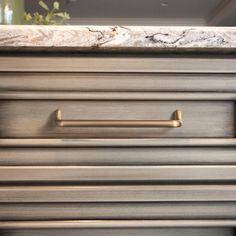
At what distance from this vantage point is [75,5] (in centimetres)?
423

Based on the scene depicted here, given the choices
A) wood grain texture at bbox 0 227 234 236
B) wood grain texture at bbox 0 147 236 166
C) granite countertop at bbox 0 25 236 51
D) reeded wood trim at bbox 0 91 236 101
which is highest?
granite countertop at bbox 0 25 236 51

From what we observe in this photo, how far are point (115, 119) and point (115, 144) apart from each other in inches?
1.5

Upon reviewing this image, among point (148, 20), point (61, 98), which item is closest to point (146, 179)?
point (61, 98)

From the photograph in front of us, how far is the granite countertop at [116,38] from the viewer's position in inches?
21.7

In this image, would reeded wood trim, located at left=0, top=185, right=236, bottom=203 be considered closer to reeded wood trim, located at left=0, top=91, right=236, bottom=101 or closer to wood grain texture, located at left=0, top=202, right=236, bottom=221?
wood grain texture, located at left=0, top=202, right=236, bottom=221

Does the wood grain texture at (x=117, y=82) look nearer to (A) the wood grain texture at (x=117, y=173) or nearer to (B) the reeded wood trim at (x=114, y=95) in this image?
(B) the reeded wood trim at (x=114, y=95)

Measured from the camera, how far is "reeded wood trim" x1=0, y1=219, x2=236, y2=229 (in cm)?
55

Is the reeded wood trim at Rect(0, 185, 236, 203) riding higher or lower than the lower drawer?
higher

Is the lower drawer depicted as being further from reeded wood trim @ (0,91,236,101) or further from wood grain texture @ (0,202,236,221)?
reeded wood trim @ (0,91,236,101)

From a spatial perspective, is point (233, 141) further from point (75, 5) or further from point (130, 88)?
point (75, 5)

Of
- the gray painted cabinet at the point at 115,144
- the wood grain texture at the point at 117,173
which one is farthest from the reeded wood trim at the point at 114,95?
the wood grain texture at the point at 117,173

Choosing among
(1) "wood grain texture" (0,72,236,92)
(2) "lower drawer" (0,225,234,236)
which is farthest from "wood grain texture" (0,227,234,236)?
(1) "wood grain texture" (0,72,236,92)

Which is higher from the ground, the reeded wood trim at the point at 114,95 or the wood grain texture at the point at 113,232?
the reeded wood trim at the point at 114,95

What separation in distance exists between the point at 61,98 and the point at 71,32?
10cm
